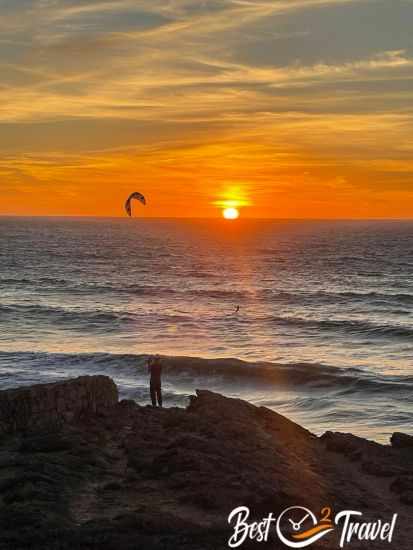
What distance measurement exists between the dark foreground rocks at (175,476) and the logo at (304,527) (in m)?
0.19

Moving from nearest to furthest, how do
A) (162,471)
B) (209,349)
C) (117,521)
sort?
(117,521) → (162,471) → (209,349)

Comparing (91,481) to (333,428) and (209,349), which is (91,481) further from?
(209,349)

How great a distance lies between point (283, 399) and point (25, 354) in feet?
56.2

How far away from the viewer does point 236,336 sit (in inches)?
2127

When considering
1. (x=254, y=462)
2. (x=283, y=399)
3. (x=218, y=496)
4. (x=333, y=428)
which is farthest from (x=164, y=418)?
(x=283, y=399)

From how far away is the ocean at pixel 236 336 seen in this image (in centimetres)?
3644

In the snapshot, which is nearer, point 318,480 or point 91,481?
point 91,481

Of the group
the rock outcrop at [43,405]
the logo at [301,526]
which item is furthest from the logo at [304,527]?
the rock outcrop at [43,405]

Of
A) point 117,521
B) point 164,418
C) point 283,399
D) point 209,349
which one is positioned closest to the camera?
point 117,521

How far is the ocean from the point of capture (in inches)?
1435

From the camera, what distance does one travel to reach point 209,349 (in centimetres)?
4828

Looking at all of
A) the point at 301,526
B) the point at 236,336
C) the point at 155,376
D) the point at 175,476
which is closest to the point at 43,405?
the point at 175,476

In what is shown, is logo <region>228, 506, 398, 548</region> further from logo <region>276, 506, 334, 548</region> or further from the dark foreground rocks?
the dark foreground rocks

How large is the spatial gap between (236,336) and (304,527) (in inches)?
1597
